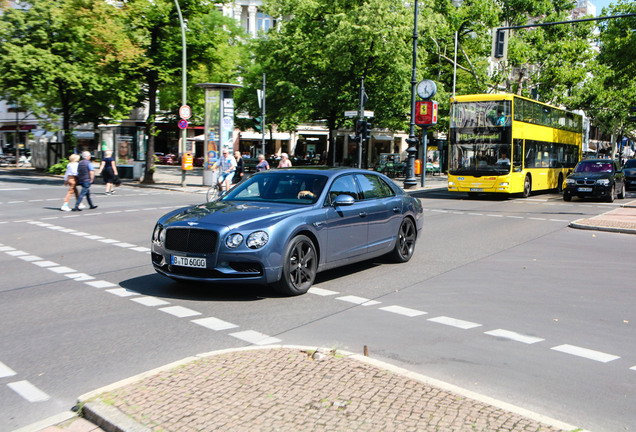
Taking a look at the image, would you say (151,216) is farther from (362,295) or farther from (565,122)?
(565,122)

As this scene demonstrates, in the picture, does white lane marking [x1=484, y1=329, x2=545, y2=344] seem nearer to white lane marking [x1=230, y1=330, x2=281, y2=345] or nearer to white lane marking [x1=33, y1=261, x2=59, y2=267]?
white lane marking [x1=230, y1=330, x2=281, y2=345]

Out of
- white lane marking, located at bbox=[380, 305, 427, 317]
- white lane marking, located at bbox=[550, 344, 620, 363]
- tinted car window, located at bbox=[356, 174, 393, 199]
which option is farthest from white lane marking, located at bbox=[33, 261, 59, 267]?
white lane marking, located at bbox=[550, 344, 620, 363]

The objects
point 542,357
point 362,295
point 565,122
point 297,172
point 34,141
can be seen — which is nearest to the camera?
point 542,357

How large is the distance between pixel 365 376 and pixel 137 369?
174 centimetres

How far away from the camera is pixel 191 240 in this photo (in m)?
7.23

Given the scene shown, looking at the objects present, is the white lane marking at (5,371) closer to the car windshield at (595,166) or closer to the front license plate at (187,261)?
the front license plate at (187,261)

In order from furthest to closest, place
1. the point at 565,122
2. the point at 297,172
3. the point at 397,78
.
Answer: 1. the point at 397,78
2. the point at 565,122
3. the point at 297,172

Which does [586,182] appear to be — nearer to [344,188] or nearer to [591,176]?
[591,176]

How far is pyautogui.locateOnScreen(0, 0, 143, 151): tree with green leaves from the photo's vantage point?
29547 millimetres

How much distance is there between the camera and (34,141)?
44250 mm

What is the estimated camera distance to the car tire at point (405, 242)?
998 centimetres

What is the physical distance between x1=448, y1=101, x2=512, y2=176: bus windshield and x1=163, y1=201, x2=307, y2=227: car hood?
1866cm

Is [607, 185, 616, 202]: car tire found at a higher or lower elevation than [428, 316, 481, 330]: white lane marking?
higher

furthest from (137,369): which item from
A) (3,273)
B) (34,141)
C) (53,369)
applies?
(34,141)
